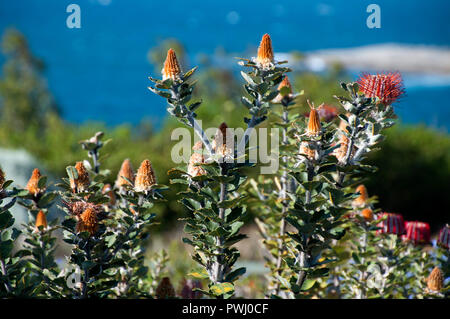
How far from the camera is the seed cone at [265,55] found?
4.75ft

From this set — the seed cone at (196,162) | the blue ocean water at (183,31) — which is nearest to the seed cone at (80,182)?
the seed cone at (196,162)

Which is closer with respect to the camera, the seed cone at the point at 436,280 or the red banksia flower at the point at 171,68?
the red banksia flower at the point at 171,68

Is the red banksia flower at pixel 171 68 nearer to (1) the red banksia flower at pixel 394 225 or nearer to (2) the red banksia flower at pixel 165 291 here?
(2) the red banksia flower at pixel 165 291

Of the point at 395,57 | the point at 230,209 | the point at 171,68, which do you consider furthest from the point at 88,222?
the point at 395,57

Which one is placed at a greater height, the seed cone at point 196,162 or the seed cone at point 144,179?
the seed cone at point 196,162

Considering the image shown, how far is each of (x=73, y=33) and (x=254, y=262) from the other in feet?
40.6

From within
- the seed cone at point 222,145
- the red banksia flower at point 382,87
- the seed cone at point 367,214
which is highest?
the red banksia flower at point 382,87

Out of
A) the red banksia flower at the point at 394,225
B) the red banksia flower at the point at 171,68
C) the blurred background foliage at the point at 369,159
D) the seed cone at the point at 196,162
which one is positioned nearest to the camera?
the red banksia flower at the point at 171,68

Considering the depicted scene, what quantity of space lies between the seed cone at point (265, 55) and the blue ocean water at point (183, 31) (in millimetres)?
11018

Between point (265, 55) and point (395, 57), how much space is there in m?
13.8

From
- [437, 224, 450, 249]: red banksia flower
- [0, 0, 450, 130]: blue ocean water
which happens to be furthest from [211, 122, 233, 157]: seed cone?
[0, 0, 450, 130]: blue ocean water

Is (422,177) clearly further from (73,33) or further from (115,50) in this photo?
(73,33)

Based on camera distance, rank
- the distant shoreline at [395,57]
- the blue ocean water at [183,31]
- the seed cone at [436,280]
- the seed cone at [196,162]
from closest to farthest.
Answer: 1. the seed cone at [196,162]
2. the seed cone at [436,280]
3. the blue ocean water at [183,31]
4. the distant shoreline at [395,57]
